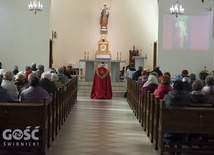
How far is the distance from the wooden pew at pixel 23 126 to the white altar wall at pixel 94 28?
17.8 m

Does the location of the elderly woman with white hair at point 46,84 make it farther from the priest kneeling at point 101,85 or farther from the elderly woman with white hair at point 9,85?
the priest kneeling at point 101,85

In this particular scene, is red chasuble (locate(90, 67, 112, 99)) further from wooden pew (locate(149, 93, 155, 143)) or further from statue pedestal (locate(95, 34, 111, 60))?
wooden pew (locate(149, 93, 155, 143))

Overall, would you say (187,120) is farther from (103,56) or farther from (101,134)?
(103,56)

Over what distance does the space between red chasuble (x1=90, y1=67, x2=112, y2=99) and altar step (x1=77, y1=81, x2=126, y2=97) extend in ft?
4.44

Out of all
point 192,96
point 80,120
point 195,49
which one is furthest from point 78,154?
point 195,49

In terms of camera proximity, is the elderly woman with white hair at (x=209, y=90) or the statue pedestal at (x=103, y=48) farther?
the statue pedestal at (x=103, y=48)

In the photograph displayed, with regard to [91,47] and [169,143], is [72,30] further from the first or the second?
[169,143]

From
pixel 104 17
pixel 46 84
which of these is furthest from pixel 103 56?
pixel 46 84

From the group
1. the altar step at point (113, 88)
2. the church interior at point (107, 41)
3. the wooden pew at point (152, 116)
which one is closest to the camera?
the wooden pew at point (152, 116)

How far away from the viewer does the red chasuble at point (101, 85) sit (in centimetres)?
1741

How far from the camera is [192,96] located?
7.99m

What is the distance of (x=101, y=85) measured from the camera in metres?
17.5

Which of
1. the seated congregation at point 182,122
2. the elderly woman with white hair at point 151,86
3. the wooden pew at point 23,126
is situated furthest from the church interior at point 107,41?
the wooden pew at point 23,126

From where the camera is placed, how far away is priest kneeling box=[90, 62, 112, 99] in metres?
17.4
